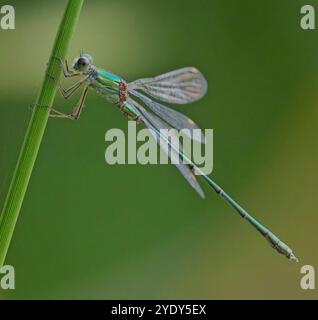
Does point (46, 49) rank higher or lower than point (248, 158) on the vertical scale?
higher

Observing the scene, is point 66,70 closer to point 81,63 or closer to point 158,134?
point 81,63

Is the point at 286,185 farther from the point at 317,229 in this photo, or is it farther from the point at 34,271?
the point at 34,271

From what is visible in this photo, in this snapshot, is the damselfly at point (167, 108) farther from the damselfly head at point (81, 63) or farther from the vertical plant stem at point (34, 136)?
the vertical plant stem at point (34, 136)

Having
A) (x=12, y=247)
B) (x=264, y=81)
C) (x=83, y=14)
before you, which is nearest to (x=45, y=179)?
(x=12, y=247)

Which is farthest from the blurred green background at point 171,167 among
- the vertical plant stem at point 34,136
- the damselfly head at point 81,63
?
the vertical plant stem at point 34,136

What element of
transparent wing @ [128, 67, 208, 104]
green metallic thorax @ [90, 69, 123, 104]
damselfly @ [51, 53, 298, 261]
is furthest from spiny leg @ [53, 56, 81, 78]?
transparent wing @ [128, 67, 208, 104]

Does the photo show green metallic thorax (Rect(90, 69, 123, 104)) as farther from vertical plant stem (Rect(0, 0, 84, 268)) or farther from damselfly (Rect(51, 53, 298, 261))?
vertical plant stem (Rect(0, 0, 84, 268))
